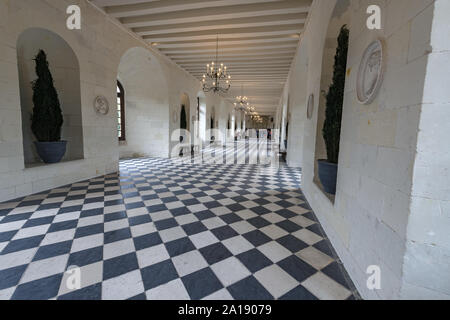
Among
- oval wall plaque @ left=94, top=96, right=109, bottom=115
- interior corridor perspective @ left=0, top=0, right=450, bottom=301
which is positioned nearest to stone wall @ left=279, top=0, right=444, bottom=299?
interior corridor perspective @ left=0, top=0, right=450, bottom=301

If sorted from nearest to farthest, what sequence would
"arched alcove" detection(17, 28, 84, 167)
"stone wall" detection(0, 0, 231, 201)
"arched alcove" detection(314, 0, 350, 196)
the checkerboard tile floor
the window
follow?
the checkerboard tile floor < "arched alcove" detection(314, 0, 350, 196) < "stone wall" detection(0, 0, 231, 201) < "arched alcove" detection(17, 28, 84, 167) < the window

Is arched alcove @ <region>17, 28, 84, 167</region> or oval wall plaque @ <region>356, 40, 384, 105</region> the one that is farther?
arched alcove @ <region>17, 28, 84, 167</region>

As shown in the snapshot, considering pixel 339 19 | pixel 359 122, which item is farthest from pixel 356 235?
pixel 339 19

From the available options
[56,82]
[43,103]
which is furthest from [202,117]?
[43,103]

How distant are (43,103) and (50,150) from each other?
868 millimetres

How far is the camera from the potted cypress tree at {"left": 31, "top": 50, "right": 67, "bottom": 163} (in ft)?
11.7

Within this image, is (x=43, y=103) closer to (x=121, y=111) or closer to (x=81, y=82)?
(x=81, y=82)

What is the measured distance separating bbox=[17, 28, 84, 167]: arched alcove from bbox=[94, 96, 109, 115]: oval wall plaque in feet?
1.21

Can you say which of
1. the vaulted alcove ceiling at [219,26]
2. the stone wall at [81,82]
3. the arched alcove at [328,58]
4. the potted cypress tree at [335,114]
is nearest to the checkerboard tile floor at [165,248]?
the stone wall at [81,82]

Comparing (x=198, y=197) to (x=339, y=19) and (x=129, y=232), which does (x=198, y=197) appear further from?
(x=339, y=19)

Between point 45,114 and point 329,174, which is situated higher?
point 45,114
